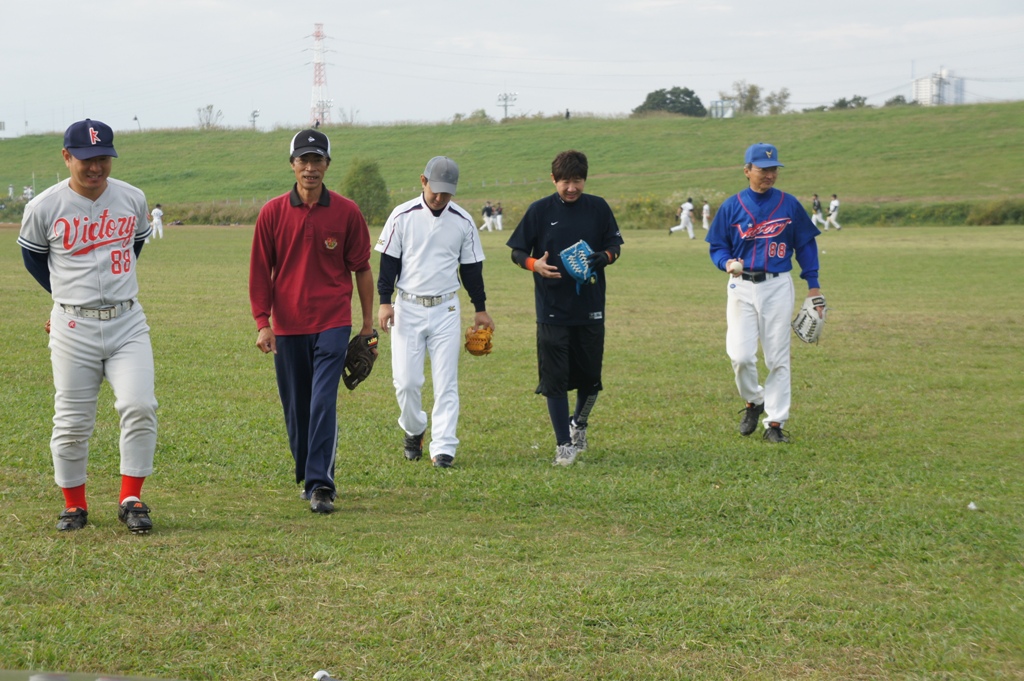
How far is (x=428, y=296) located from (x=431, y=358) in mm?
449

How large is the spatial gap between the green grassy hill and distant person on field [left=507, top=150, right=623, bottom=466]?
4831 cm

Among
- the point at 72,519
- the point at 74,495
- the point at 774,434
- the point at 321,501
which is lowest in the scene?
the point at 774,434

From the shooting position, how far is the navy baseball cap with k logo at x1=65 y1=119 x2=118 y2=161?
5770mm

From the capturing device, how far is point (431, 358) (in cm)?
807

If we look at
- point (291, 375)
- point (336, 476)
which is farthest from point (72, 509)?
point (336, 476)

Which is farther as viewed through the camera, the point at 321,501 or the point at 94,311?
the point at 321,501

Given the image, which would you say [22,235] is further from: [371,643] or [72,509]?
[371,643]

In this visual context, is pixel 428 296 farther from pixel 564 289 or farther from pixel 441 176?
pixel 564 289

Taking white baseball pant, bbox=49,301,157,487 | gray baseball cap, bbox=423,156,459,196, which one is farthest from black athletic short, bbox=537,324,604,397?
white baseball pant, bbox=49,301,157,487

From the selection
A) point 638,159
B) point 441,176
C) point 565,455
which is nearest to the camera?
point 441,176

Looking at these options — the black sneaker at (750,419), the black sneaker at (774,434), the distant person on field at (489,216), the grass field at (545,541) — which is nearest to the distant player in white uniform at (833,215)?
the distant person on field at (489,216)

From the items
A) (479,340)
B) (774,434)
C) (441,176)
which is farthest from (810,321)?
(441,176)

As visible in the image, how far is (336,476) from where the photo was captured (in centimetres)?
755

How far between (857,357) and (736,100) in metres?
101
